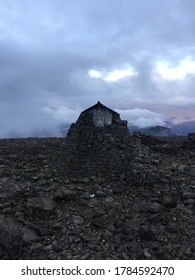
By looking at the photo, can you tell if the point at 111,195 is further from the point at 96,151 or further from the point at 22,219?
the point at 22,219

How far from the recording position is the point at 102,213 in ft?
36.1

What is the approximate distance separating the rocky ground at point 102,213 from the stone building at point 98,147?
442mm

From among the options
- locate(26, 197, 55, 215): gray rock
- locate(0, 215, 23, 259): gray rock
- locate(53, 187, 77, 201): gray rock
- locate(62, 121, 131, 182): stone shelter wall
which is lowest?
locate(0, 215, 23, 259): gray rock

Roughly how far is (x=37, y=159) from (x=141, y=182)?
7553 mm

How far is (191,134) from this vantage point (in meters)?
23.4

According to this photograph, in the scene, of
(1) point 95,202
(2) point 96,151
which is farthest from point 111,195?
(2) point 96,151

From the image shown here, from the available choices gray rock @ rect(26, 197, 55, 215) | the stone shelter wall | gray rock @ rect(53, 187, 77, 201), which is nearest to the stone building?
the stone shelter wall

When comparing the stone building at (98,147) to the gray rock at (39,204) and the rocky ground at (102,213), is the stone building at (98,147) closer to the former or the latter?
the rocky ground at (102,213)

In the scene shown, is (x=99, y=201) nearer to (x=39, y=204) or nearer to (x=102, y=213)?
(x=102, y=213)

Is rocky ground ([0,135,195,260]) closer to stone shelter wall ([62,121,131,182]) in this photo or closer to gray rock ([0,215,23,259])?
gray rock ([0,215,23,259])

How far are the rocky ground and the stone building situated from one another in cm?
44

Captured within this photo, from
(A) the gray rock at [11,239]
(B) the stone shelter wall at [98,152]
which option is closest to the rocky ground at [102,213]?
(A) the gray rock at [11,239]

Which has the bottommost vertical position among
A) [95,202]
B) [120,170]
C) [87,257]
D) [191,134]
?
[87,257]

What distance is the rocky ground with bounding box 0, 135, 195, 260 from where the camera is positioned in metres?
9.35
